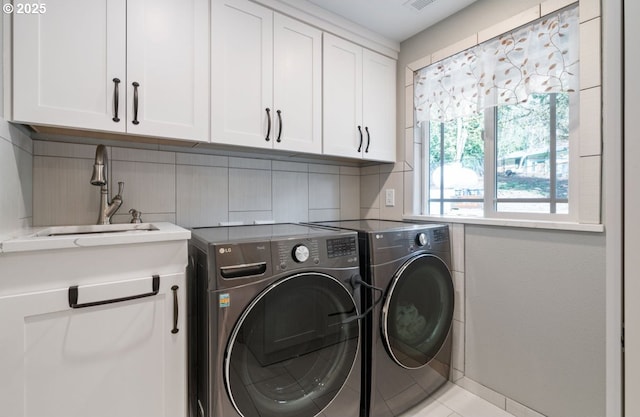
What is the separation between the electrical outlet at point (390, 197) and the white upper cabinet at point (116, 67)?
1.42 metres

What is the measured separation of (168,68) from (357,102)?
45.2 inches

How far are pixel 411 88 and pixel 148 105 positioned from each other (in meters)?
1.71

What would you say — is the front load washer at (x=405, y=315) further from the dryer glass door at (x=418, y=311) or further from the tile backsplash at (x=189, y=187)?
the tile backsplash at (x=189, y=187)

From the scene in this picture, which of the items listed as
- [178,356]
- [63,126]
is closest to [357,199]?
[178,356]

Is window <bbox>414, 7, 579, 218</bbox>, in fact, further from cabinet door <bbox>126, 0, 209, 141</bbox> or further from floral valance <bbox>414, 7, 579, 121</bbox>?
cabinet door <bbox>126, 0, 209, 141</bbox>

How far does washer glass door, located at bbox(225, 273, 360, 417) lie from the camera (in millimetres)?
1121

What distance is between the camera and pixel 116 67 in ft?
3.95

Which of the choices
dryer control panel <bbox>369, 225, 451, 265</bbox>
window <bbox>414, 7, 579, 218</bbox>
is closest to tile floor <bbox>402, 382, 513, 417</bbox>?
dryer control panel <bbox>369, 225, 451, 265</bbox>

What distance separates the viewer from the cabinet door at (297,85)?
1.64 metres

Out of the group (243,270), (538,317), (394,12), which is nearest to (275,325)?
(243,270)

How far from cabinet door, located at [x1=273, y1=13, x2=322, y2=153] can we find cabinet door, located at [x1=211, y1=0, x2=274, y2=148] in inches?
1.9

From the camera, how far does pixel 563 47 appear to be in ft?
4.74

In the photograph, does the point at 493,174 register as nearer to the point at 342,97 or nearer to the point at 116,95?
the point at 342,97

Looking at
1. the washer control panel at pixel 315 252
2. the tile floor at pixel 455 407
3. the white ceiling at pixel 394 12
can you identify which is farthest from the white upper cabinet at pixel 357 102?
the tile floor at pixel 455 407
